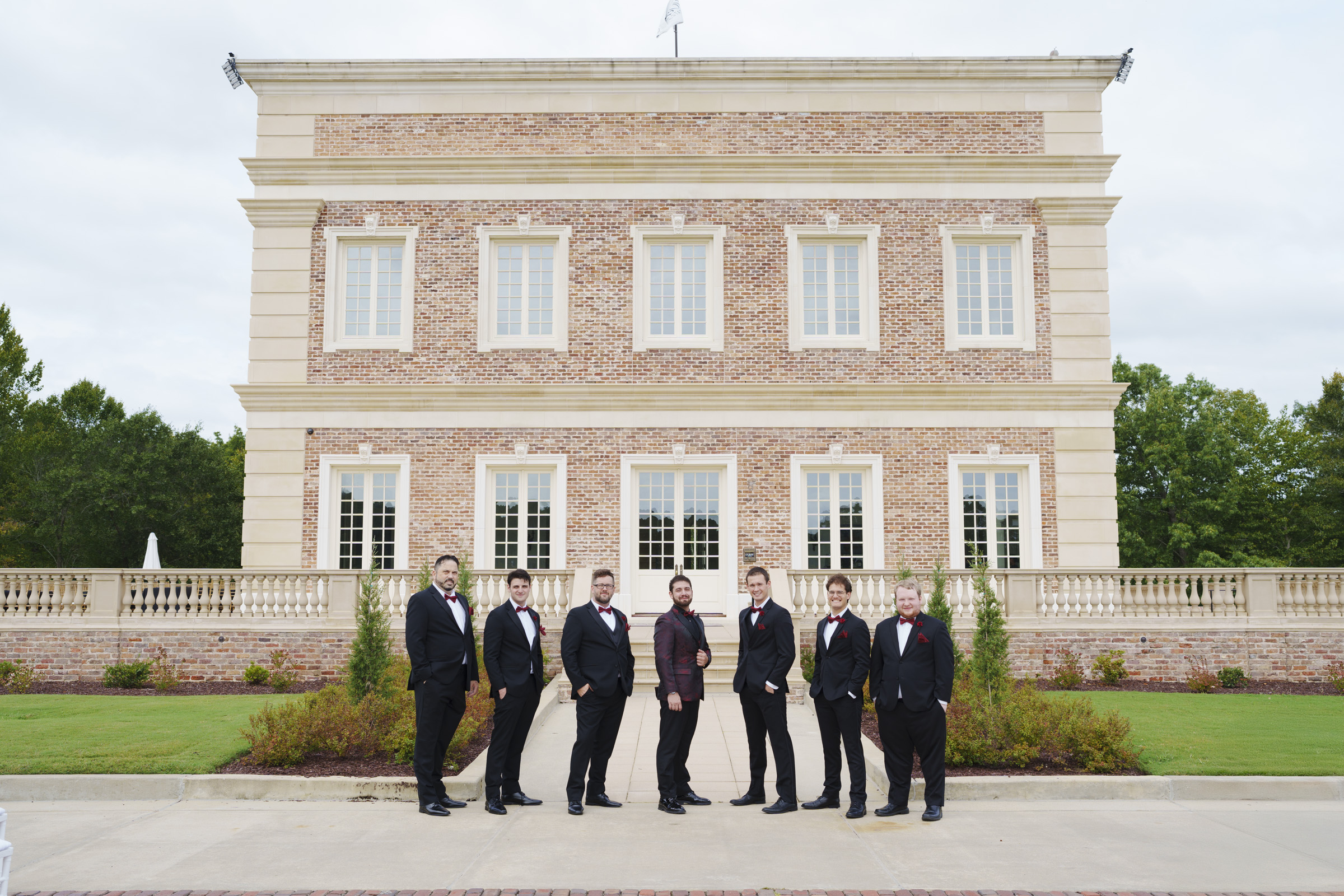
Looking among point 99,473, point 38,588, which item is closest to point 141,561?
point 99,473

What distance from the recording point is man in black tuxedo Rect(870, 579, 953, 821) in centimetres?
780

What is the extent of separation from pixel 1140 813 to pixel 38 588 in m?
17.0

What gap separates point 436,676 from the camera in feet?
26.1

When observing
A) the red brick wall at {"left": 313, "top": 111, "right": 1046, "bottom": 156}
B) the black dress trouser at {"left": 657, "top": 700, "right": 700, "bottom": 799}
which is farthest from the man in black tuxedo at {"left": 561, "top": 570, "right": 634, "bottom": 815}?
the red brick wall at {"left": 313, "top": 111, "right": 1046, "bottom": 156}

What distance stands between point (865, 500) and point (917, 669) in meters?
11.5

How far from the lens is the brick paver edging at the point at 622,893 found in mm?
5879

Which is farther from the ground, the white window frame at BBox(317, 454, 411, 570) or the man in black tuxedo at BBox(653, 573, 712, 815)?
the white window frame at BBox(317, 454, 411, 570)

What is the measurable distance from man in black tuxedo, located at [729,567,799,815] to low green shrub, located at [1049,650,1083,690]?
8.68 meters

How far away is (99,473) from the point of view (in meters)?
41.6

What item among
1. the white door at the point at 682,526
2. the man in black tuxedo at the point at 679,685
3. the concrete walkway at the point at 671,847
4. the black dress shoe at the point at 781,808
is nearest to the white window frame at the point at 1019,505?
the white door at the point at 682,526

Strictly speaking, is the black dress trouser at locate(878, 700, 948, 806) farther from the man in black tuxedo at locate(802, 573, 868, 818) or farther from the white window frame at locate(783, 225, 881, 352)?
the white window frame at locate(783, 225, 881, 352)

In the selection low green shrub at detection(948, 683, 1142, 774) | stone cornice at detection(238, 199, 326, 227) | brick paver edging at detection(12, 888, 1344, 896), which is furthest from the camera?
stone cornice at detection(238, 199, 326, 227)

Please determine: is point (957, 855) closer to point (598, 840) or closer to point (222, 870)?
point (598, 840)

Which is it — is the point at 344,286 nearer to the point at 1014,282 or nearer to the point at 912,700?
the point at 1014,282
